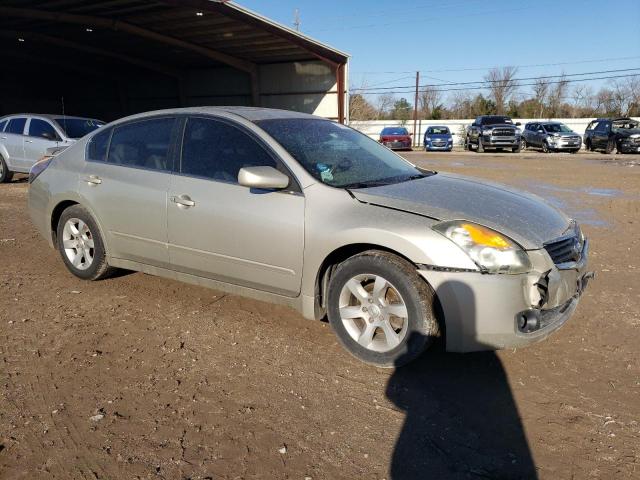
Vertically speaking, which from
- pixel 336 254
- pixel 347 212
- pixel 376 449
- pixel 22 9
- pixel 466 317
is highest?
pixel 22 9

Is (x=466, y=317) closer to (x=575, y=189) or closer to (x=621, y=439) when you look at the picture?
(x=621, y=439)

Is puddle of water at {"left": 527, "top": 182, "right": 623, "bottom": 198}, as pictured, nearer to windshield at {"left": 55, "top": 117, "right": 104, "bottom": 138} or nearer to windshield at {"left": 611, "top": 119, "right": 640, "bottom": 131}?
windshield at {"left": 55, "top": 117, "right": 104, "bottom": 138}

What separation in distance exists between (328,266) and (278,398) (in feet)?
3.11

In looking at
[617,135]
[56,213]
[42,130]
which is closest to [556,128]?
[617,135]

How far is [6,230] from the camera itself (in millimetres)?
7434

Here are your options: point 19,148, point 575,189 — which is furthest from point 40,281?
point 575,189

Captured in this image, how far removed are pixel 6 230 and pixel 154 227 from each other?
14.4 feet

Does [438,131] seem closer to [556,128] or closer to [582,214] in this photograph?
[556,128]

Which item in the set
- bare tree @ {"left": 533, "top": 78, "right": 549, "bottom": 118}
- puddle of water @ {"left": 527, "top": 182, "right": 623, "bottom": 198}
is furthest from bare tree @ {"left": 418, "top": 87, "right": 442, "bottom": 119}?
puddle of water @ {"left": 527, "top": 182, "right": 623, "bottom": 198}

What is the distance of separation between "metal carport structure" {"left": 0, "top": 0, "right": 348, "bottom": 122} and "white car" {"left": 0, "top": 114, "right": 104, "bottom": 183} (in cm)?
683

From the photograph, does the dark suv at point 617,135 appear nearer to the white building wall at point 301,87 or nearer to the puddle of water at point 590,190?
the white building wall at point 301,87

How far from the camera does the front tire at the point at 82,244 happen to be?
479 centimetres

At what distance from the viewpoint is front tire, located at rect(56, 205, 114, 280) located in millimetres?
4785

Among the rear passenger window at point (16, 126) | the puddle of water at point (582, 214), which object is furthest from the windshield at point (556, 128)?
the rear passenger window at point (16, 126)
